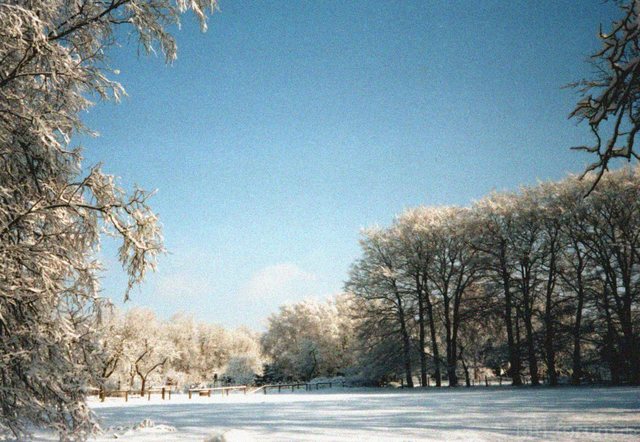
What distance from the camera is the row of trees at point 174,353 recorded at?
4634 centimetres

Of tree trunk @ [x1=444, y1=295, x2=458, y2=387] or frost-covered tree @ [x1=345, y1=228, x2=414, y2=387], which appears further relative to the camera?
frost-covered tree @ [x1=345, y1=228, x2=414, y2=387]

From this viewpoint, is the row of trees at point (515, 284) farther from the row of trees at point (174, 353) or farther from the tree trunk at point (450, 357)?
the row of trees at point (174, 353)

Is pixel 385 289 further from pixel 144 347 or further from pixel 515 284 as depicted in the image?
pixel 144 347

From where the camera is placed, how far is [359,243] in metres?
39.7

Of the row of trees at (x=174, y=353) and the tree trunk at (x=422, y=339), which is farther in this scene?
the row of trees at (x=174, y=353)

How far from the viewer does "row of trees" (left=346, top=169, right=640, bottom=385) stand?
27.2 meters

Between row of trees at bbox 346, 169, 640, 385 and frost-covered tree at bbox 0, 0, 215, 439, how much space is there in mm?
25783

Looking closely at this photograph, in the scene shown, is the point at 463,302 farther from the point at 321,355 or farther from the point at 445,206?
the point at 321,355

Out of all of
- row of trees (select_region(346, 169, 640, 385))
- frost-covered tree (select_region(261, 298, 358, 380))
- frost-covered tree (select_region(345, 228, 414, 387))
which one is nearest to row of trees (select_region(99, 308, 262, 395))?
frost-covered tree (select_region(261, 298, 358, 380))

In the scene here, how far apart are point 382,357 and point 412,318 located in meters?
4.18

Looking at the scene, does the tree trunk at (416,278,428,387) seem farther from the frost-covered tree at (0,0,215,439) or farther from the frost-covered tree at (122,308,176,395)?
the frost-covered tree at (0,0,215,439)

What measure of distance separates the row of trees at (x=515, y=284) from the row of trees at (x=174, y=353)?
21309 millimetres

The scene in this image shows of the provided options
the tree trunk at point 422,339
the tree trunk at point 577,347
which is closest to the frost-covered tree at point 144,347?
the tree trunk at point 422,339

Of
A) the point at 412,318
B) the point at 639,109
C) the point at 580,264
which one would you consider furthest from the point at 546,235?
the point at 639,109
